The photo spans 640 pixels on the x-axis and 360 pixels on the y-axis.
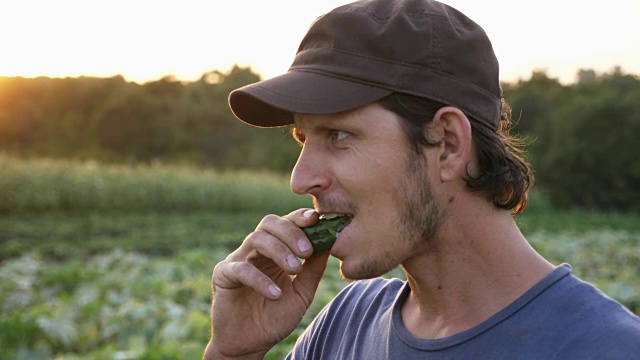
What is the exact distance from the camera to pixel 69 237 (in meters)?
15.9

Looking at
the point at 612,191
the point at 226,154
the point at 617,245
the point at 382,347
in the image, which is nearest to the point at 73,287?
the point at 382,347

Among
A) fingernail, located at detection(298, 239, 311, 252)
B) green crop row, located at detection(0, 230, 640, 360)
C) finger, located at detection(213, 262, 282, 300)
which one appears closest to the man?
fingernail, located at detection(298, 239, 311, 252)

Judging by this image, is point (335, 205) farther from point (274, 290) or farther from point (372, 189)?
point (274, 290)

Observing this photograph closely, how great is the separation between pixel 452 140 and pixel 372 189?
232 mm

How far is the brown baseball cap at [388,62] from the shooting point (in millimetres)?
1880

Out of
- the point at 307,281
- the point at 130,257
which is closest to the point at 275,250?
the point at 307,281

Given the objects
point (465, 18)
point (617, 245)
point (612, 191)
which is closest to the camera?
point (465, 18)

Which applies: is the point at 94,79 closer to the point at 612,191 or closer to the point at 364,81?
the point at 612,191

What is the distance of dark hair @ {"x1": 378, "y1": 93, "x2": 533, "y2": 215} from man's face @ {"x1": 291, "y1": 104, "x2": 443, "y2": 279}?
0.03 m

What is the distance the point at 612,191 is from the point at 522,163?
38208mm

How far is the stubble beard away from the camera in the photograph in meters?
1.90

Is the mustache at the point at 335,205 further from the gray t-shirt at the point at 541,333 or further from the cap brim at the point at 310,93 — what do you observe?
the gray t-shirt at the point at 541,333

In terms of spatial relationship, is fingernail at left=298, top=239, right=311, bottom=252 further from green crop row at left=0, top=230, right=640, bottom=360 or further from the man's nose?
green crop row at left=0, top=230, right=640, bottom=360

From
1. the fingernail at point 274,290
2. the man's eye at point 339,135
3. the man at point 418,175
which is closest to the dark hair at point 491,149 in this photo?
the man at point 418,175
